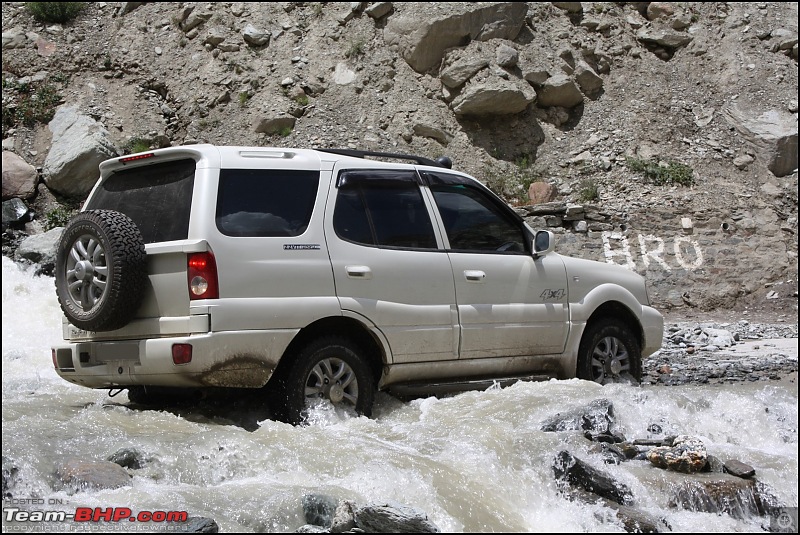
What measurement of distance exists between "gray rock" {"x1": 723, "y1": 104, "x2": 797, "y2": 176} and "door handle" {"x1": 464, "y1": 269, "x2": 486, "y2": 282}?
14.0 m

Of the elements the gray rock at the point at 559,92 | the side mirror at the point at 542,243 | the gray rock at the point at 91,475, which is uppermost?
the gray rock at the point at 559,92

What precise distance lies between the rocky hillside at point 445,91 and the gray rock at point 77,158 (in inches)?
1.5

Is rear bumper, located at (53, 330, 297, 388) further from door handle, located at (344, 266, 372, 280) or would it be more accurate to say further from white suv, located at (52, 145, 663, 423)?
door handle, located at (344, 266, 372, 280)

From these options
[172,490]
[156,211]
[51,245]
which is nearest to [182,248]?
[156,211]

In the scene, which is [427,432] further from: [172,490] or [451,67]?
[451,67]

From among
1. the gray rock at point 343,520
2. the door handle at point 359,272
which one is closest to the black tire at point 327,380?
the door handle at point 359,272

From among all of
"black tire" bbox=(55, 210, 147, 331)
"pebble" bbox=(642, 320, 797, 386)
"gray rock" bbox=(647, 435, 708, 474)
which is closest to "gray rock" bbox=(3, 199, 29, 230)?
"black tire" bbox=(55, 210, 147, 331)

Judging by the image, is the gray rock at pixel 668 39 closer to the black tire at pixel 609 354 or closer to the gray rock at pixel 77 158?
the gray rock at pixel 77 158

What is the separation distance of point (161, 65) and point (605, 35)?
10.6 m

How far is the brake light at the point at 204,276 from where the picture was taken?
576cm

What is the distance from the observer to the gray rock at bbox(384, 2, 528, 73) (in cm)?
2000

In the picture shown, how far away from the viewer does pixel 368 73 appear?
802 inches

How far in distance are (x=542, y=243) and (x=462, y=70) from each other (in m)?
12.7

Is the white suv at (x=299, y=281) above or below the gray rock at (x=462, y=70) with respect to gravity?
below
